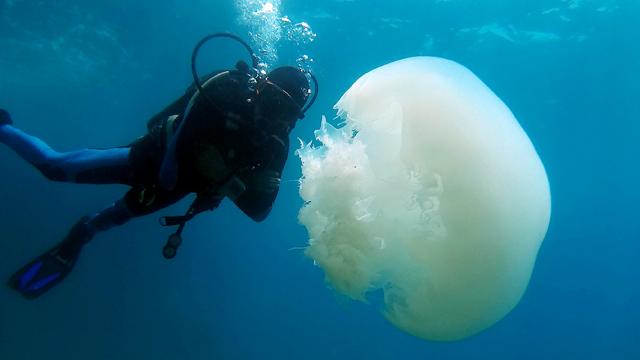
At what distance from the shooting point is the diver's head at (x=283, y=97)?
344cm

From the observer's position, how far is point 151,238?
80.6ft

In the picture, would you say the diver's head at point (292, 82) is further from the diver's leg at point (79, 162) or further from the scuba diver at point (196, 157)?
the diver's leg at point (79, 162)

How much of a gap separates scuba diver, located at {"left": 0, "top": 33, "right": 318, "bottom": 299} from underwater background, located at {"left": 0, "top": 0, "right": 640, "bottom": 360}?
4.35m

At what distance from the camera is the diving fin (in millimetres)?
4410

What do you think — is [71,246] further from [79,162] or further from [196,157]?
[196,157]

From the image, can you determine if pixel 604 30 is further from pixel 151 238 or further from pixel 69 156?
pixel 151 238

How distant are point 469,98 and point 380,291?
1522mm

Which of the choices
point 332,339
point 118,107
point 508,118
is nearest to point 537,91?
point 508,118

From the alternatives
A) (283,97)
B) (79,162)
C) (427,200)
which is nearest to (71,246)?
(79,162)

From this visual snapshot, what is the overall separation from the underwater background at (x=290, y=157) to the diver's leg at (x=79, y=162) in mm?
4426

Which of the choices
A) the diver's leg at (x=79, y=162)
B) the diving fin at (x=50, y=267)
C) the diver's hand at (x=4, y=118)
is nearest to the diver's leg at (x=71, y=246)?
the diving fin at (x=50, y=267)

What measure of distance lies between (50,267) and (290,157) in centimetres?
2168

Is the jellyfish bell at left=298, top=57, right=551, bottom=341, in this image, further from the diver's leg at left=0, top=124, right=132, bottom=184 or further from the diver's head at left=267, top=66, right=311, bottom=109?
the diver's leg at left=0, top=124, right=132, bottom=184

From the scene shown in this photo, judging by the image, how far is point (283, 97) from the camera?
3.44m
